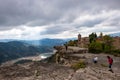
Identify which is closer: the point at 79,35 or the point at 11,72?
the point at 11,72

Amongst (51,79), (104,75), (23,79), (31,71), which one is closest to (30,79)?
(23,79)

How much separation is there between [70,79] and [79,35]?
9681 cm

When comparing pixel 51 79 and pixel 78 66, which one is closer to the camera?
pixel 51 79

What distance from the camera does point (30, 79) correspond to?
81.2 feet

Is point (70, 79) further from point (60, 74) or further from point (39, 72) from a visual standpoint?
point (39, 72)

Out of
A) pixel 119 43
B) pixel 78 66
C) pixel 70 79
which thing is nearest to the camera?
pixel 70 79

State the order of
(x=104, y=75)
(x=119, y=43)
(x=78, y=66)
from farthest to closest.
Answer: (x=119, y=43) < (x=78, y=66) < (x=104, y=75)

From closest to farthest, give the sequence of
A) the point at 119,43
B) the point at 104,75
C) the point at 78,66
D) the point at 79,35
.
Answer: the point at 104,75 → the point at 78,66 → the point at 119,43 → the point at 79,35

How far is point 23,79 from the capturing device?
25.0 metres

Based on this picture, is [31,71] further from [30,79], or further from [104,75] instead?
[104,75]

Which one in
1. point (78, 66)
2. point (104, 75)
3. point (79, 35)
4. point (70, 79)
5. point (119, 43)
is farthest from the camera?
point (79, 35)

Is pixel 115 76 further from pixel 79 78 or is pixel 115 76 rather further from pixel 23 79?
pixel 23 79

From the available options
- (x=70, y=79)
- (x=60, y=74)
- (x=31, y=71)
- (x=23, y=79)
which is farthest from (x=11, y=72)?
(x=70, y=79)

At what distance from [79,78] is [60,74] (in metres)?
3.12
